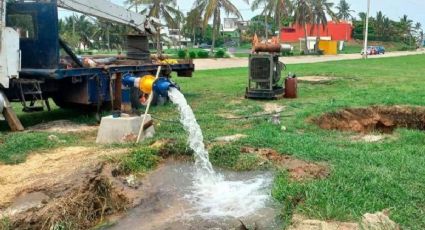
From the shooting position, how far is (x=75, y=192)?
6098mm

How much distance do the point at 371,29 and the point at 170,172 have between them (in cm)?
9691

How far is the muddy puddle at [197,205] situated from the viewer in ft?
18.6

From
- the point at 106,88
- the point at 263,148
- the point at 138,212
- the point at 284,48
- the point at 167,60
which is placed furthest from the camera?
the point at 284,48

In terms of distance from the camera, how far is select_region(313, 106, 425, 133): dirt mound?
39.5 ft

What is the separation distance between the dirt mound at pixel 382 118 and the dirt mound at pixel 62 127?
532cm

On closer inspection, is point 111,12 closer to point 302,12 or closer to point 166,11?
point 166,11

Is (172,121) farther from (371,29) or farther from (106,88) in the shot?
(371,29)

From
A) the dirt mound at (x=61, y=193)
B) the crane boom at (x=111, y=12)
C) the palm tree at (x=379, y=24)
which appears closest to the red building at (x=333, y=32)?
the palm tree at (x=379, y=24)

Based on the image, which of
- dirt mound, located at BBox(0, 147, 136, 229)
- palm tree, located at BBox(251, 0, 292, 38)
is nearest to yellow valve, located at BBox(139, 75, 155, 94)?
dirt mound, located at BBox(0, 147, 136, 229)

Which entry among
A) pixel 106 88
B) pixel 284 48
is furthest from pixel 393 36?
pixel 106 88

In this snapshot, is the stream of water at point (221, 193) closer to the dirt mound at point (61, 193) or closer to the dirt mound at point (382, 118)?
the dirt mound at point (61, 193)

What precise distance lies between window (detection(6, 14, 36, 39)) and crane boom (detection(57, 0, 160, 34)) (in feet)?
2.35

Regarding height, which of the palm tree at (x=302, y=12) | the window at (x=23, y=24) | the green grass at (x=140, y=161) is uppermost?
the palm tree at (x=302, y=12)

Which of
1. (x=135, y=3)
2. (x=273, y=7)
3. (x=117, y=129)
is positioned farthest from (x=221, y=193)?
(x=273, y=7)
